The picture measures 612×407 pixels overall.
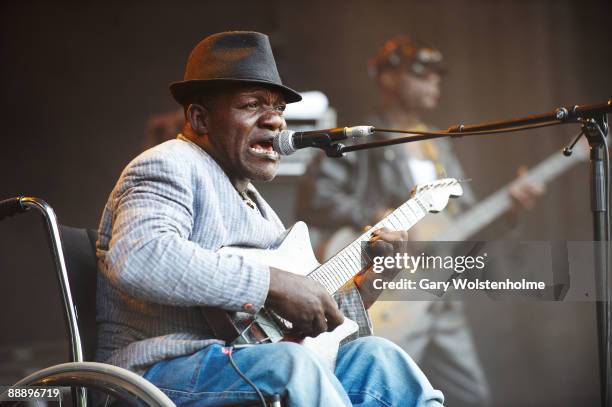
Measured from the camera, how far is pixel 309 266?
2.07 m

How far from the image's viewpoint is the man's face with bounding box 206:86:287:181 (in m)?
2.08

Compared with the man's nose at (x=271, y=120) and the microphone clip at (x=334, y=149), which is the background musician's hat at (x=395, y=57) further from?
the microphone clip at (x=334, y=149)

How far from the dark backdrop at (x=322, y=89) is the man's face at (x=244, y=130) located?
2260 mm

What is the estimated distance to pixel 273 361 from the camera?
1.64 m

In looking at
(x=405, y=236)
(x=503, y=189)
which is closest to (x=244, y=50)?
(x=405, y=236)

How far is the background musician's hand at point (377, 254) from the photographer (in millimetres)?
2119

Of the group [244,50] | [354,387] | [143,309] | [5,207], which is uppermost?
[244,50]

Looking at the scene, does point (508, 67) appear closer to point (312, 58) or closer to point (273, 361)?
point (312, 58)

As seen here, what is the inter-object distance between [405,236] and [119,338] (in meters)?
0.80

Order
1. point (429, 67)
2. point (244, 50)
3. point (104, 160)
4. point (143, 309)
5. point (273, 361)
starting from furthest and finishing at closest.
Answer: point (429, 67) < point (104, 160) < point (244, 50) < point (143, 309) < point (273, 361)

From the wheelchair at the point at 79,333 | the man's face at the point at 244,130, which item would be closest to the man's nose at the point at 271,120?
the man's face at the point at 244,130

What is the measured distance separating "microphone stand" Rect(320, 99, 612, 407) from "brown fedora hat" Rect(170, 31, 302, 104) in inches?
15.8

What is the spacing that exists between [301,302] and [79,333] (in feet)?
1.75


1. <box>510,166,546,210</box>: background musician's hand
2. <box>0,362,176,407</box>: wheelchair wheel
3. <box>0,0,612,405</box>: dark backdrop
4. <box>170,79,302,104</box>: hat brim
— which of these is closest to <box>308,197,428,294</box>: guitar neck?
<box>170,79,302,104</box>: hat brim
